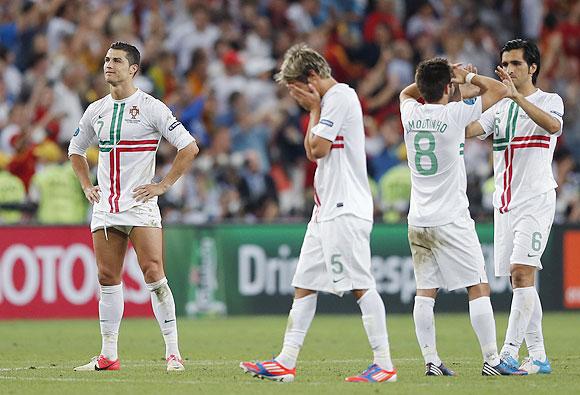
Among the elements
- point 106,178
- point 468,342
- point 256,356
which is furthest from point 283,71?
point 468,342

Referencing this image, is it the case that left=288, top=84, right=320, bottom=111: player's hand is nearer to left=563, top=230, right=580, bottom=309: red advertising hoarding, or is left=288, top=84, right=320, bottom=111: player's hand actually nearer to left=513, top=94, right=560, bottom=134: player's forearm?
left=513, top=94, right=560, bottom=134: player's forearm

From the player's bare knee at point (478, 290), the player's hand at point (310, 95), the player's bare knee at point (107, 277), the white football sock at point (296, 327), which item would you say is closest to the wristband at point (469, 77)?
the player's hand at point (310, 95)

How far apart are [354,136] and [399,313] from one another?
9.27 meters

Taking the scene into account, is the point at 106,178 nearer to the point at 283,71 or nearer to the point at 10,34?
the point at 283,71

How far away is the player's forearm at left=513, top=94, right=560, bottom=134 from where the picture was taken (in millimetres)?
10520

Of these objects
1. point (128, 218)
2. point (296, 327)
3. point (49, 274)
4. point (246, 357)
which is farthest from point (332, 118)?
point (49, 274)

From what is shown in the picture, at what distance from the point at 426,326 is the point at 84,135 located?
11.5 ft

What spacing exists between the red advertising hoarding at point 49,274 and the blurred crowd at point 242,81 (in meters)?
0.64

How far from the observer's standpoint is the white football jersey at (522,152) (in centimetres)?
1097

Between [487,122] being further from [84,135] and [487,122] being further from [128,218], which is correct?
[84,135]

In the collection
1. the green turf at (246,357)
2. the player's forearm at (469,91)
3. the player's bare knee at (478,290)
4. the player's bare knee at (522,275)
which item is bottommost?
the green turf at (246,357)

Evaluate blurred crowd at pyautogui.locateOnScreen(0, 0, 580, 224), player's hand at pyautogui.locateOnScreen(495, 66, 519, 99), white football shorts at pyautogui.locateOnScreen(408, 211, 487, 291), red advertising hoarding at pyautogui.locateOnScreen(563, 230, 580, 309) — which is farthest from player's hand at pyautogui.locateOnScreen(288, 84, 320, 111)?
red advertising hoarding at pyautogui.locateOnScreen(563, 230, 580, 309)

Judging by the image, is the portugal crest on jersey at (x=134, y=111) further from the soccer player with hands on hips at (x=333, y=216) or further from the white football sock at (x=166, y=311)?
the soccer player with hands on hips at (x=333, y=216)

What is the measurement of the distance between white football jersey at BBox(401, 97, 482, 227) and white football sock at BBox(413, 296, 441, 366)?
633 millimetres
